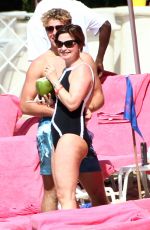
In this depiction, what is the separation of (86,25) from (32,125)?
42.2 inches

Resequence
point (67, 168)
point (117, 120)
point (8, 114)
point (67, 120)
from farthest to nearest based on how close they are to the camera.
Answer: point (117, 120) < point (8, 114) < point (67, 120) < point (67, 168)

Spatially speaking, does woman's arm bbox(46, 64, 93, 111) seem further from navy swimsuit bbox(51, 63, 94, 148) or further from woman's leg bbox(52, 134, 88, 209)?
woman's leg bbox(52, 134, 88, 209)

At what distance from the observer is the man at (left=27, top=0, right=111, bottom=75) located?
7.87 meters

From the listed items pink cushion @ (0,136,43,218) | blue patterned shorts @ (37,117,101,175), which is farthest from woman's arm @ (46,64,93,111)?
pink cushion @ (0,136,43,218)

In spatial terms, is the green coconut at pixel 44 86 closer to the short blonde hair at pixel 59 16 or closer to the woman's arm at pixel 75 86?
the woman's arm at pixel 75 86

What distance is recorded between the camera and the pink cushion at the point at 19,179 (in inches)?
243

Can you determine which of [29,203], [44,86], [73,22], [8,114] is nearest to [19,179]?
[29,203]

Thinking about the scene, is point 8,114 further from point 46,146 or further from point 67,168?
point 67,168

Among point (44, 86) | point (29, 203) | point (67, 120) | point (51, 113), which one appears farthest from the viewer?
point (29, 203)

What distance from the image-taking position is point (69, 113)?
17.0ft

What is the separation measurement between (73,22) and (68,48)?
2656mm

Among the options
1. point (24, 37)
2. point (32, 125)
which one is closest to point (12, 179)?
point (32, 125)

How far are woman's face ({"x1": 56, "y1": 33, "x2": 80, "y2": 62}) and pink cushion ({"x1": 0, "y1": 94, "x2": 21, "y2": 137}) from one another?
2.54 metres

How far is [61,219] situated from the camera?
13.8ft
